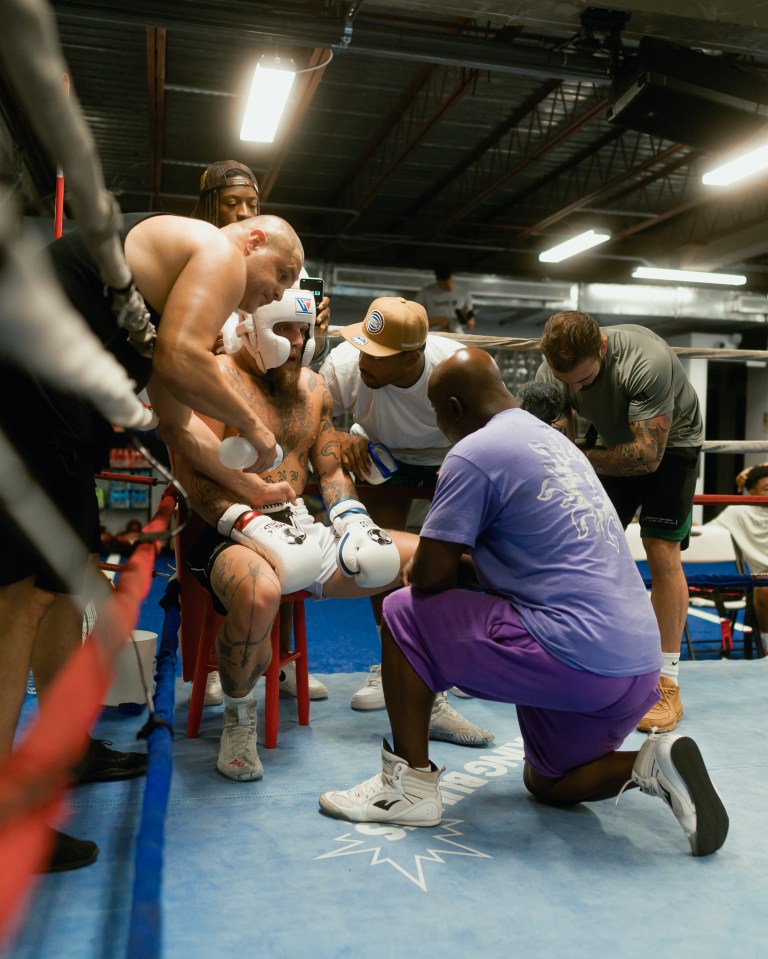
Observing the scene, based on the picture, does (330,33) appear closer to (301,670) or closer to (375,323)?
(375,323)

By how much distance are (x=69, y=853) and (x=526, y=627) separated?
1025 millimetres

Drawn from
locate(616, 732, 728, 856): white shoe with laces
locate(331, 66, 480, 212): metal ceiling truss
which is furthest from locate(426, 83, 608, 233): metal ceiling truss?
locate(616, 732, 728, 856): white shoe with laces

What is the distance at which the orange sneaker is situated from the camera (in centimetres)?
266

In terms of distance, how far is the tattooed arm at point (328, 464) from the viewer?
102 inches

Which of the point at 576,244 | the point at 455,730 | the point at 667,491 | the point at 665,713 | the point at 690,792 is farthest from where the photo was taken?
the point at 576,244

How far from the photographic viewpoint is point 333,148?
8.96 m

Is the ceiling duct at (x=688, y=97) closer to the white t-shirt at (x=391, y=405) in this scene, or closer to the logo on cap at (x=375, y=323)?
the white t-shirt at (x=391, y=405)

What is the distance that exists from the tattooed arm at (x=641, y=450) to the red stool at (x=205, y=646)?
45.5 inches

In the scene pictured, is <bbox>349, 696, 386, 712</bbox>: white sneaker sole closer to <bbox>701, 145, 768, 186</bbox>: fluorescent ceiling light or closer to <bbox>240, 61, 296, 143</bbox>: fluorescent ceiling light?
<bbox>240, 61, 296, 143</bbox>: fluorescent ceiling light

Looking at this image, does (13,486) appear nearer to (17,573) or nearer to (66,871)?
(17,573)

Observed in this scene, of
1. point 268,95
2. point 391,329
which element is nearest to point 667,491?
point 391,329

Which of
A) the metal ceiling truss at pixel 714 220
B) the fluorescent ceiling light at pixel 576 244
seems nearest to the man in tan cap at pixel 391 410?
the fluorescent ceiling light at pixel 576 244

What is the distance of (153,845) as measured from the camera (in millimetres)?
977

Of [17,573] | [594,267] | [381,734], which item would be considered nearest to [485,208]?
[594,267]
